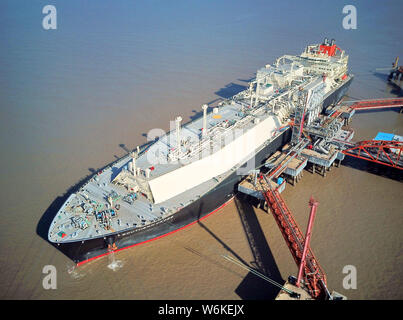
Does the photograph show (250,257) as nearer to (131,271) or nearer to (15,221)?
(131,271)

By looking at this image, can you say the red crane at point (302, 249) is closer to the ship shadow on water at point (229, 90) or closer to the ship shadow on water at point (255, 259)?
the ship shadow on water at point (255, 259)

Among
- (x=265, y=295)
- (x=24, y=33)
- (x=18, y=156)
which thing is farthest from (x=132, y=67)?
(x=265, y=295)

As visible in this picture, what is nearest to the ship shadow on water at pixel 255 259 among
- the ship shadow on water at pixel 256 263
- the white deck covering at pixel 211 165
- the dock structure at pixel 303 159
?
the ship shadow on water at pixel 256 263

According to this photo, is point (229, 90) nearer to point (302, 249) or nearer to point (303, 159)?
point (303, 159)

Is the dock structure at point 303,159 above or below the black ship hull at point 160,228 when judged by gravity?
above

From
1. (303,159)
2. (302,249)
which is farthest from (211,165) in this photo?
(303,159)

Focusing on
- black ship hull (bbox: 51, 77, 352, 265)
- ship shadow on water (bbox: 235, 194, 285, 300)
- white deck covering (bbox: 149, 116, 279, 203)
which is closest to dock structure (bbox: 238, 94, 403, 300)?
ship shadow on water (bbox: 235, 194, 285, 300)
